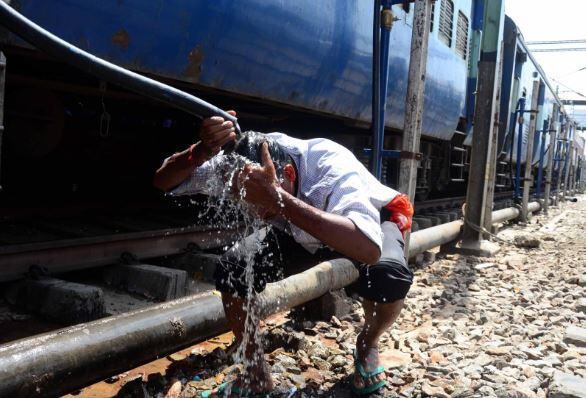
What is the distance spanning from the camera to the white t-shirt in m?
A: 2.02

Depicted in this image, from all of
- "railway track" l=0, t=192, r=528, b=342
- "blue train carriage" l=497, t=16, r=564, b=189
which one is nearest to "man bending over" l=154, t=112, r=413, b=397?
"railway track" l=0, t=192, r=528, b=342

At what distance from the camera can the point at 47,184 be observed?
473cm

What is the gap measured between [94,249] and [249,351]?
4.55ft

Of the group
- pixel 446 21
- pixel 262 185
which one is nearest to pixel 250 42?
pixel 262 185

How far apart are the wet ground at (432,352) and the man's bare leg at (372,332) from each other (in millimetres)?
109

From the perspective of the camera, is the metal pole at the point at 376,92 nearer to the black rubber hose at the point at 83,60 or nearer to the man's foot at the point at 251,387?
the man's foot at the point at 251,387

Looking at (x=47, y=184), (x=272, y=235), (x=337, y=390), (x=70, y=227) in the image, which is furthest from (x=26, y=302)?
(x=47, y=184)

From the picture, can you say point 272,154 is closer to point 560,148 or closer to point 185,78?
point 185,78

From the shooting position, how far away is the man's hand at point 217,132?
6.29 ft

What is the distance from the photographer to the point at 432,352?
306 centimetres

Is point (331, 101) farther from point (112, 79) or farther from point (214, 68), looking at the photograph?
point (112, 79)

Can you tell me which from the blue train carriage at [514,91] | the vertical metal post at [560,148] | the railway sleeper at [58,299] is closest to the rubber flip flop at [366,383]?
the railway sleeper at [58,299]

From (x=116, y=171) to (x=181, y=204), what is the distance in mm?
674

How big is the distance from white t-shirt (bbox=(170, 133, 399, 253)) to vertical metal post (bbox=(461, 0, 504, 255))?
447 cm
